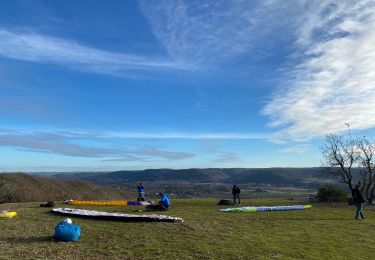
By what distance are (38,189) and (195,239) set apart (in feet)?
199

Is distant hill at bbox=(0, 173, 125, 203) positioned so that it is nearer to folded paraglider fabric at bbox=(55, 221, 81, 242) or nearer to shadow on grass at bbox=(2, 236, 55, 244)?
shadow on grass at bbox=(2, 236, 55, 244)

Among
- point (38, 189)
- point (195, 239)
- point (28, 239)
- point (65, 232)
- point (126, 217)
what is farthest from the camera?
point (38, 189)

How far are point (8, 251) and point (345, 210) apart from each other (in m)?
31.8

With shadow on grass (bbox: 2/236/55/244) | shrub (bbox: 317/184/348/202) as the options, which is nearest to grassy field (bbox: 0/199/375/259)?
shadow on grass (bbox: 2/236/55/244)

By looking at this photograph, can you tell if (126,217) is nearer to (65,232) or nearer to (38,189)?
(65,232)

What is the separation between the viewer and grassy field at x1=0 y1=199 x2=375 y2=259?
1809 centimetres

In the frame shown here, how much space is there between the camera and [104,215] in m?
27.3

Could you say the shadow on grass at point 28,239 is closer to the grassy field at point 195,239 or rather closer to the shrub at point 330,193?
the grassy field at point 195,239

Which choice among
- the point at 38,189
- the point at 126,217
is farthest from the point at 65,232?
the point at 38,189

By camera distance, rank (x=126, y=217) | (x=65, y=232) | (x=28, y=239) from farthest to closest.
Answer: (x=126, y=217) → (x=28, y=239) → (x=65, y=232)

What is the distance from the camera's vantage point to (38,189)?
247 ft

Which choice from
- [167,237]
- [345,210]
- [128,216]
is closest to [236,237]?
[167,237]

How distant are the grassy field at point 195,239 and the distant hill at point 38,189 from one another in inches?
1099

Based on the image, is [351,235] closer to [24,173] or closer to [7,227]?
[7,227]
